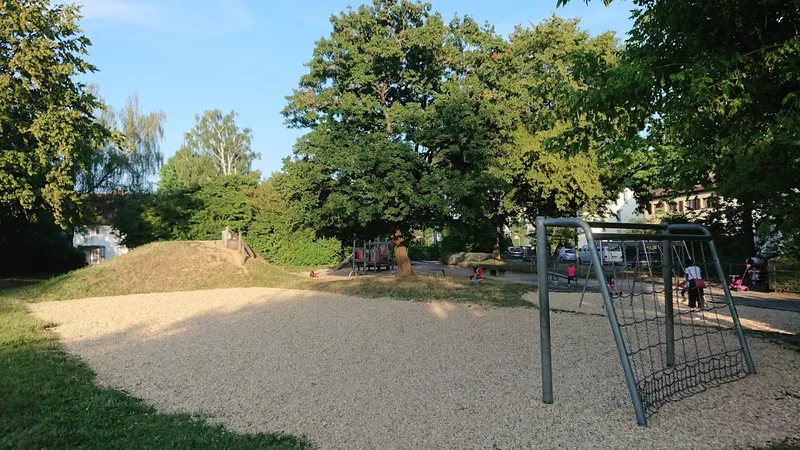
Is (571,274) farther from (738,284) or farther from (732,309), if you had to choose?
(732,309)

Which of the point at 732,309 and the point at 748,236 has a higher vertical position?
the point at 748,236

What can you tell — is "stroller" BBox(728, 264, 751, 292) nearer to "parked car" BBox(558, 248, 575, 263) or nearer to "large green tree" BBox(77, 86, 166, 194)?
"parked car" BBox(558, 248, 575, 263)

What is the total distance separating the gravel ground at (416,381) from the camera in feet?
14.7

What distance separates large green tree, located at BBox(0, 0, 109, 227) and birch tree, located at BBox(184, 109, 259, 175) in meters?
31.2

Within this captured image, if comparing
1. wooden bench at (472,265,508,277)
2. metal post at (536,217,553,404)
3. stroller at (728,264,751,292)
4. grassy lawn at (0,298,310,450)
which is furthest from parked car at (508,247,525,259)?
grassy lawn at (0,298,310,450)

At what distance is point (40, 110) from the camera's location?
2002 centimetres

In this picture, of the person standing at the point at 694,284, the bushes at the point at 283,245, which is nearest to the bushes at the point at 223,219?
the bushes at the point at 283,245

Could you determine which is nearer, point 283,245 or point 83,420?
point 83,420

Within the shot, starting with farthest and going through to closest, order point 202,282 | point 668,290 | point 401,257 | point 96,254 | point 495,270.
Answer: point 96,254, point 495,270, point 202,282, point 401,257, point 668,290

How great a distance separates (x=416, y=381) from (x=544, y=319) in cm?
178

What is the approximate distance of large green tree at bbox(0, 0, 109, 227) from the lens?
61.0ft

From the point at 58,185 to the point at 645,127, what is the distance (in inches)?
825

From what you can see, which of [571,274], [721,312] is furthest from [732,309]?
[571,274]

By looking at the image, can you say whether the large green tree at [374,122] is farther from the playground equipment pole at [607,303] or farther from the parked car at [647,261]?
the playground equipment pole at [607,303]
